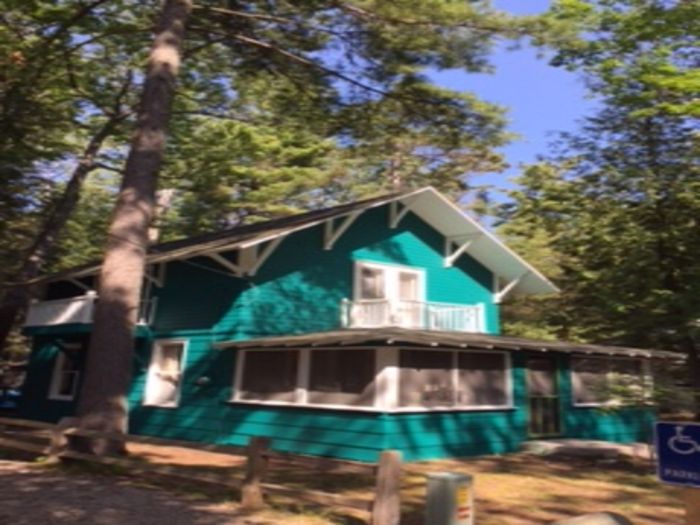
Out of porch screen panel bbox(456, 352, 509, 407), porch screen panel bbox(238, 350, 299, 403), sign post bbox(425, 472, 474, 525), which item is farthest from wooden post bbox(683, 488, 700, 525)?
porch screen panel bbox(238, 350, 299, 403)

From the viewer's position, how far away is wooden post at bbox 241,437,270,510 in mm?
8016

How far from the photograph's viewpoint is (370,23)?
1517 centimetres

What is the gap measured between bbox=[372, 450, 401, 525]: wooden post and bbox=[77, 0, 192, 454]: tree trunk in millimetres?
6034

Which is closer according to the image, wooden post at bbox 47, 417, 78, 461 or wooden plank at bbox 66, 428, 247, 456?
wooden plank at bbox 66, 428, 247, 456

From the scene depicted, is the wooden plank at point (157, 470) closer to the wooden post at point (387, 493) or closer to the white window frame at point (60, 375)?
the wooden post at point (387, 493)

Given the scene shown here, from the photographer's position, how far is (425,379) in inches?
569

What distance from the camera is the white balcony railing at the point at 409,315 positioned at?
56.8ft

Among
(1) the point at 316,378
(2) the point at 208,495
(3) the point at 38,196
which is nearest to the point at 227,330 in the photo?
(1) the point at 316,378

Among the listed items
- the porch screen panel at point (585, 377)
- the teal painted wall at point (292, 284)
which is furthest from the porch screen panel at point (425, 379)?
the porch screen panel at point (585, 377)

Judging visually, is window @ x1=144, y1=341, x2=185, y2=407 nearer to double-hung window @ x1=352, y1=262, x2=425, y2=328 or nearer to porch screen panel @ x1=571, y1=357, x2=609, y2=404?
double-hung window @ x1=352, y1=262, x2=425, y2=328

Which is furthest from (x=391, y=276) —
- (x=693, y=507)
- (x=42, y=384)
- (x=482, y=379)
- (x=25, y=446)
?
(x=693, y=507)

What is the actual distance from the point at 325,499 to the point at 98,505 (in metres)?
2.85

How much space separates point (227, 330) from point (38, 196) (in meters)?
10.9

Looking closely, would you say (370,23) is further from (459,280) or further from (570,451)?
(570,451)
